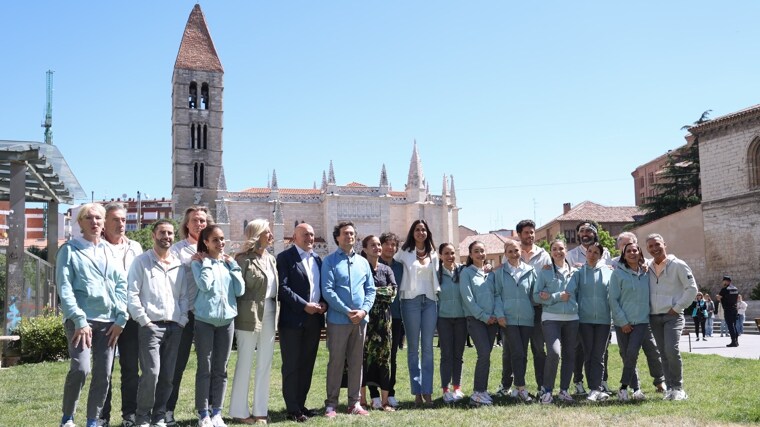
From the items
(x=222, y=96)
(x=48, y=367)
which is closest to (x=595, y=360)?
(x=48, y=367)

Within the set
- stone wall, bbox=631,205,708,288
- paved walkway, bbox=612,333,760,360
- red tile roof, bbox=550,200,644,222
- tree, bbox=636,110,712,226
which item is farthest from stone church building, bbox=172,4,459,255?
paved walkway, bbox=612,333,760,360

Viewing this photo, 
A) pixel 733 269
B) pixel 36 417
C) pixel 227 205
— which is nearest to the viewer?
pixel 36 417

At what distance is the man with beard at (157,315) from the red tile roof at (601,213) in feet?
225

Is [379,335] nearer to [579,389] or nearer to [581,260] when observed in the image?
[579,389]

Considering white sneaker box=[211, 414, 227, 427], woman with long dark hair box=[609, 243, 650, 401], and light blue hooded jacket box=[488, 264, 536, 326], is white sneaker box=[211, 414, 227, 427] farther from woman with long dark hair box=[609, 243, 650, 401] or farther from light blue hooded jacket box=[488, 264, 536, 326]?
woman with long dark hair box=[609, 243, 650, 401]

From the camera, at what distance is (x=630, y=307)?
765 centimetres

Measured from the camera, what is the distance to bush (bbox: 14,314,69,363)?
12742 millimetres

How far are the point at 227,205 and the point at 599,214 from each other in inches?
1510

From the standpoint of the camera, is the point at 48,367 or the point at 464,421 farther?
the point at 48,367

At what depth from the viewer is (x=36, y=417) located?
22.1ft

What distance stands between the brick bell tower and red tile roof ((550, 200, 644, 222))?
36.7 m

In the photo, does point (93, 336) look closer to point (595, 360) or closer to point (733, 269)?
point (595, 360)

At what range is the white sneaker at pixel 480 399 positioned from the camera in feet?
24.0

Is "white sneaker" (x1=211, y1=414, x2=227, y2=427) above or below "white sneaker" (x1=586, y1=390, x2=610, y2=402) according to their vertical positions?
above
